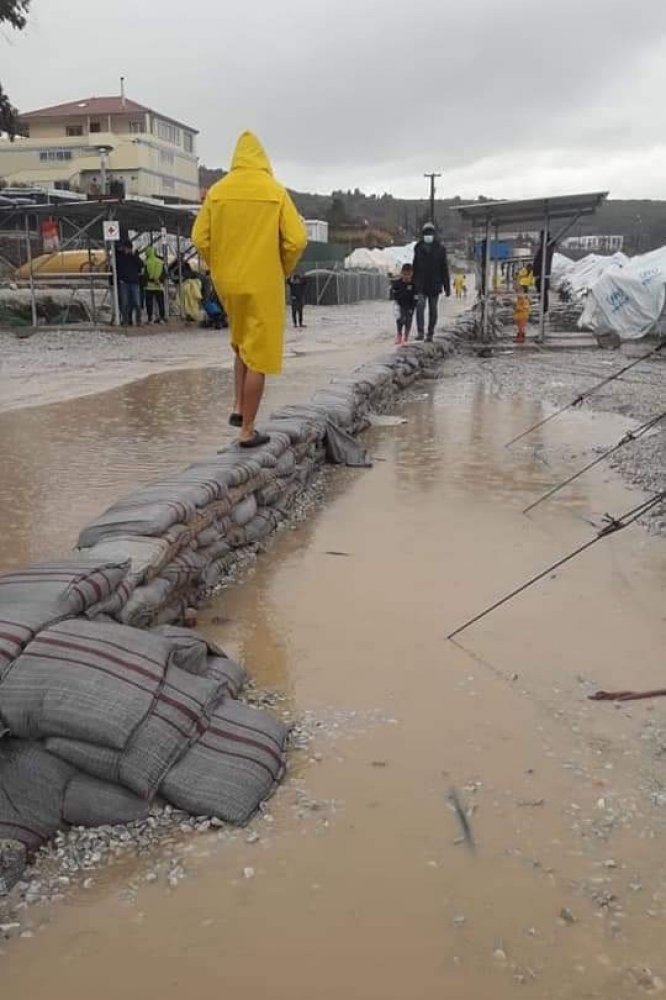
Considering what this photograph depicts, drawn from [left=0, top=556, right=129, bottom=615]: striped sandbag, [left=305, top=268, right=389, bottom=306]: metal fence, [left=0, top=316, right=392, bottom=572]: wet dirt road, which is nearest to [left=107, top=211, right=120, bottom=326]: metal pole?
[left=0, top=316, right=392, bottom=572]: wet dirt road

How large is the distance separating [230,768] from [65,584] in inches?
27.2

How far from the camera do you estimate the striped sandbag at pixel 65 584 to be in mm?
2584

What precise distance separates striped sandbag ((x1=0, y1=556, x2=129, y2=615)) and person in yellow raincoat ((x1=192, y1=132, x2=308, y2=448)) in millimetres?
2197

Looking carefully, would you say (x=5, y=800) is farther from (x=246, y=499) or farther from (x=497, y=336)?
(x=497, y=336)

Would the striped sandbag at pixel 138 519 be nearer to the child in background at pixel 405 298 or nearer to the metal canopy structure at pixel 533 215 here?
the child in background at pixel 405 298

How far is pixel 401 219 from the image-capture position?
88375 mm

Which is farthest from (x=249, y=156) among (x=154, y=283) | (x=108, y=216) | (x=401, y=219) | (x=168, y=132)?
(x=401, y=219)

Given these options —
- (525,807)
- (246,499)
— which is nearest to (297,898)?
(525,807)

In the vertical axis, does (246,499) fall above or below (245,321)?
below

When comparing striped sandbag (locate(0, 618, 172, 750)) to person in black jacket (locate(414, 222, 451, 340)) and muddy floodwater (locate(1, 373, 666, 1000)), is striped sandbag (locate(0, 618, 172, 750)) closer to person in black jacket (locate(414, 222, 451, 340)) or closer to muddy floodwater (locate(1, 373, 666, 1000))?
muddy floodwater (locate(1, 373, 666, 1000))

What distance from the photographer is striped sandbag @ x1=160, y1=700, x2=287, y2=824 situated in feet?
7.70

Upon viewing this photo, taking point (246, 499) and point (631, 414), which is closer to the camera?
point (246, 499)

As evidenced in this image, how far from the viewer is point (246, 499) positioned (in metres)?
4.60

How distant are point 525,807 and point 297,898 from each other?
2.21 feet
